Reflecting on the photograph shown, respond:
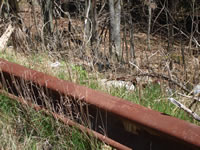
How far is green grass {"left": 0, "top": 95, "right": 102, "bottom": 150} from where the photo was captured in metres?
2.49

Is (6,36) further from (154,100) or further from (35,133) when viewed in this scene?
(154,100)

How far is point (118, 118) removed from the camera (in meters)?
2.15

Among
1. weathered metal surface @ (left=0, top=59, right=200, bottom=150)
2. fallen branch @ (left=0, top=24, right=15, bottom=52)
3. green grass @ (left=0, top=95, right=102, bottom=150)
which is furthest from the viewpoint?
fallen branch @ (left=0, top=24, right=15, bottom=52)

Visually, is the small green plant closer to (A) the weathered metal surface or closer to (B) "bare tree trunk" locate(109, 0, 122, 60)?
(A) the weathered metal surface

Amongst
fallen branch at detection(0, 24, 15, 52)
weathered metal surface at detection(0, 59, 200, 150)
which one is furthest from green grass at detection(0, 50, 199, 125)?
fallen branch at detection(0, 24, 15, 52)

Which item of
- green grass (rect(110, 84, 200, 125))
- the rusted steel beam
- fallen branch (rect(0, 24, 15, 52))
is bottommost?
green grass (rect(110, 84, 200, 125))

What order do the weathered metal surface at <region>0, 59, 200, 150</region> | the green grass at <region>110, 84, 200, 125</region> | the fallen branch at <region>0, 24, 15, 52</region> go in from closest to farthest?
the weathered metal surface at <region>0, 59, 200, 150</region> < the green grass at <region>110, 84, 200, 125</region> < the fallen branch at <region>0, 24, 15, 52</region>

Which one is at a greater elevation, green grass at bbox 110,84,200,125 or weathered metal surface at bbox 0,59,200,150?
weathered metal surface at bbox 0,59,200,150

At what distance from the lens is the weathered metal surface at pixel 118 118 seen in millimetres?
1799

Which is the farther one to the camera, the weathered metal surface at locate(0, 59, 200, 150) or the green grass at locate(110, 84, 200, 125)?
the green grass at locate(110, 84, 200, 125)

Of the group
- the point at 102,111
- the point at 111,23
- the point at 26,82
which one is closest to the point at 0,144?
the point at 26,82

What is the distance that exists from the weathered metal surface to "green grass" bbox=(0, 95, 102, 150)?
0.45ft

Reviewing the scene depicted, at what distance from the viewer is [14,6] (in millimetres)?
7148

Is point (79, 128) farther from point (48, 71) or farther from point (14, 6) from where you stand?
point (14, 6)
